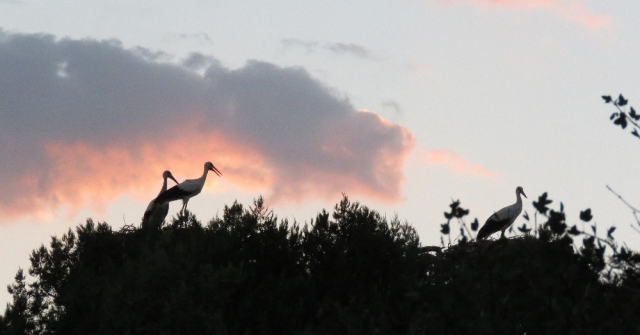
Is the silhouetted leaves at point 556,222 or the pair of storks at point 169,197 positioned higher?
the pair of storks at point 169,197

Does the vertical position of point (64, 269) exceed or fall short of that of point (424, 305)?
it exceeds it

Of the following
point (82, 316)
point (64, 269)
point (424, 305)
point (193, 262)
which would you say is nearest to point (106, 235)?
point (64, 269)

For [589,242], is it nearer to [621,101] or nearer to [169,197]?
[621,101]

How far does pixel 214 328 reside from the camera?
1784 centimetres

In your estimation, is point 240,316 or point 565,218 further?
point 240,316

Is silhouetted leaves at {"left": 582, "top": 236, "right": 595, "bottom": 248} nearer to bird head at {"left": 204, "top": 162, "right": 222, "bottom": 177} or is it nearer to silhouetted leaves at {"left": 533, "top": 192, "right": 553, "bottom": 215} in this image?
silhouetted leaves at {"left": 533, "top": 192, "right": 553, "bottom": 215}

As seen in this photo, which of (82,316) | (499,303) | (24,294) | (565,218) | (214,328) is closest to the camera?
(565,218)

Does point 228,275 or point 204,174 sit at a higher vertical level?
point 204,174

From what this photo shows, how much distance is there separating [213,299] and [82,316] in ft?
13.3

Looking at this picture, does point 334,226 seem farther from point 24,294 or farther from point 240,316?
point 24,294

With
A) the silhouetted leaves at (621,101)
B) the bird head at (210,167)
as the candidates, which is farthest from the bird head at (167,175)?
the silhouetted leaves at (621,101)

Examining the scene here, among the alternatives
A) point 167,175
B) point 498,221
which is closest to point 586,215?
point 498,221

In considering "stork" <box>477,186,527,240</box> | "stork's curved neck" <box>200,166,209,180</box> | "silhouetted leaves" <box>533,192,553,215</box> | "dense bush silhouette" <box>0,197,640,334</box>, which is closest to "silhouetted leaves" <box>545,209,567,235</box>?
"silhouetted leaves" <box>533,192,553,215</box>

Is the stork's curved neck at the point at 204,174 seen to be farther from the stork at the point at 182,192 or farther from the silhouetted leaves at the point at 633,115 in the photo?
the silhouetted leaves at the point at 633,115
